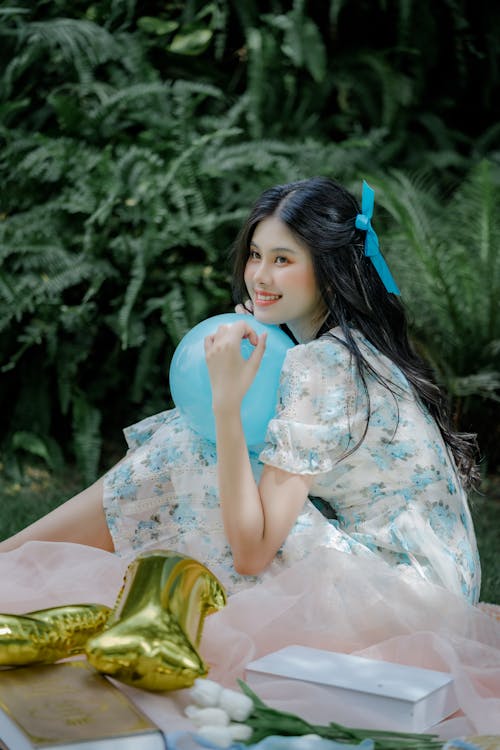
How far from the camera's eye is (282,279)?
2.26 metres

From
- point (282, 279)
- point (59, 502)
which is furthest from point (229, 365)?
point (59, 502)

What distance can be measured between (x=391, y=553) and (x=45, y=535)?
872 millimetres

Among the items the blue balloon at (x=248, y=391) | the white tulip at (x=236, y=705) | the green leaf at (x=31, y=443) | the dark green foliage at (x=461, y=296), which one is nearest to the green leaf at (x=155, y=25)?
the dark green foliage at (x=461, y=296)

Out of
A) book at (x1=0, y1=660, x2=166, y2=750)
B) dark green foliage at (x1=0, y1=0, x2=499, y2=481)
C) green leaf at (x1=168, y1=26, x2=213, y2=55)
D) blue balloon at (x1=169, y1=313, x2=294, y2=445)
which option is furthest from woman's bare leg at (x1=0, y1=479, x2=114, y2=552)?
green leaf at (x1=168, y1=26, x2=213, y2=55)

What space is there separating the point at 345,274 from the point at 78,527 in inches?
35.2

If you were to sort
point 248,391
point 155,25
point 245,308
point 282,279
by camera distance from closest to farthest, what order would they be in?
point 248,391, point 282,279, point 245,308, point 155,25

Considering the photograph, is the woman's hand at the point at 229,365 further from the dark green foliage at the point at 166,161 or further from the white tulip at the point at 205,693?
the dark green foliage at the point at 166,161

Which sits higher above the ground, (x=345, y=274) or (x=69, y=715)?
(x=345, y=274)

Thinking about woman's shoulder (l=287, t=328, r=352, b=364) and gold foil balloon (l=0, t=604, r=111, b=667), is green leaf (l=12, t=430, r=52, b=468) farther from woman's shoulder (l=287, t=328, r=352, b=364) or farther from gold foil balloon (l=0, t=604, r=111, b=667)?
gold foil balloon (l=0, t=604, r=111, b=667)

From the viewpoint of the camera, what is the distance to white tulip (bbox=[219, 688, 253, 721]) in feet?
4.92

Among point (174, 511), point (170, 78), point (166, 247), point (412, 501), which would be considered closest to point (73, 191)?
point (166, 247)

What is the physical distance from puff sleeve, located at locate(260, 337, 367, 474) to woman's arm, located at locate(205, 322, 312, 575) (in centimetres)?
4

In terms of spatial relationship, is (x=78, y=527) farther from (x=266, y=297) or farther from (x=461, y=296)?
(x=461, y=296)

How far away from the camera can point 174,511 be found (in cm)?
232
